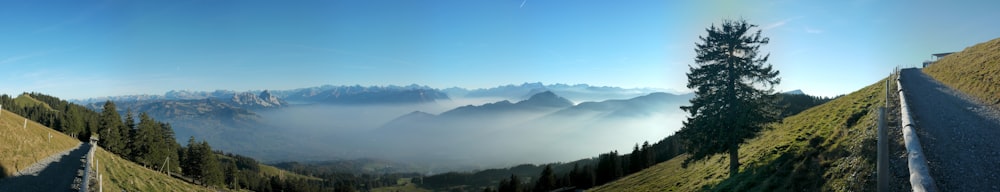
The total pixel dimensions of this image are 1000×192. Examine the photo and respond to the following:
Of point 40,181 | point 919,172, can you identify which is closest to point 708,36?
point 919,172

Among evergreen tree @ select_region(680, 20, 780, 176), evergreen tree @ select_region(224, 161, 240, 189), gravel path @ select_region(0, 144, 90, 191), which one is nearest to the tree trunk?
evergreen tree @ select_region(680, 20, 780, 176)

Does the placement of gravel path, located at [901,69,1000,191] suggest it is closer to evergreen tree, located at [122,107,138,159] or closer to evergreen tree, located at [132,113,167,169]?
evergreen tree, located at [132,113,167,169]

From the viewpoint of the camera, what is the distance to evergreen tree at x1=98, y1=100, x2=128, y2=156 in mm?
82688

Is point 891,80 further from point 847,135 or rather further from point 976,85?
point 847,135

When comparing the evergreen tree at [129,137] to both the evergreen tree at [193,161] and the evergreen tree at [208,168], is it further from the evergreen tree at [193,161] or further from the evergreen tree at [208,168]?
the evergreen tree at [208,168]

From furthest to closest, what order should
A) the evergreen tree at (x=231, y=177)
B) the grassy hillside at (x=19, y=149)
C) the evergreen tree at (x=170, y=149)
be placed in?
the evergreen tree at (x=231, y=177)
the evergreen tree at (x=170, y=149)
the grassy hillside at (x=19, y=149)

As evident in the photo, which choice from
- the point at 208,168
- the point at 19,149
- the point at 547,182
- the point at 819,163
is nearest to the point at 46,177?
the point at 19,149

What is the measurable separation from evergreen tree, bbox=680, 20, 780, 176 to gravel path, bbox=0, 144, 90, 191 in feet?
147

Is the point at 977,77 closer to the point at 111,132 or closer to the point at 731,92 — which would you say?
the point at 731,92

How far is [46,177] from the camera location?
3288 cm

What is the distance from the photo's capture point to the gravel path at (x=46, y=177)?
96.5 ft

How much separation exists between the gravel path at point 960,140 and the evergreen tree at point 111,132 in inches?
4517

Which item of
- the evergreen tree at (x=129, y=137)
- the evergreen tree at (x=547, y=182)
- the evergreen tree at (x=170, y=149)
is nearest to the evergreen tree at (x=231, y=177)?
the evergreen tree at (x=170, y=149)

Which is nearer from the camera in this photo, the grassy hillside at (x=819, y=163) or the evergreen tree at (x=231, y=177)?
the grassy hillside at (x=819, y=163)
